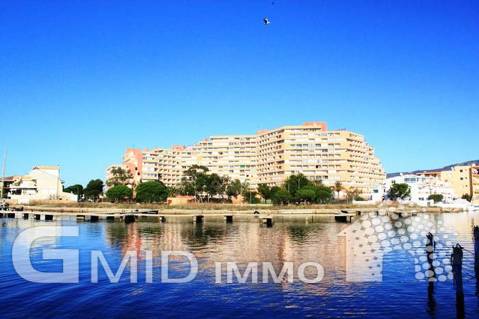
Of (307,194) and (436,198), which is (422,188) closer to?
(436,198)

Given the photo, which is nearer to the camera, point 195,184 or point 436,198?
point 195,184

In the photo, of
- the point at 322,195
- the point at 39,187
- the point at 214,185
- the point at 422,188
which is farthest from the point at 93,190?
the point at 422,188

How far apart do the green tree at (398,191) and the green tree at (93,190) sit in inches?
4129

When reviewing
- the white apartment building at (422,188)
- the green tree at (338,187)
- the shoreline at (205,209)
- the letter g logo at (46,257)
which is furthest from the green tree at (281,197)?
the letter g logo at (46,257)

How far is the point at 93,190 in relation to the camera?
556 ft

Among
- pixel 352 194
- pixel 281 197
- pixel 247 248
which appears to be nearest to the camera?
pixel 247 248

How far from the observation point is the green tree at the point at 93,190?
16988 cm

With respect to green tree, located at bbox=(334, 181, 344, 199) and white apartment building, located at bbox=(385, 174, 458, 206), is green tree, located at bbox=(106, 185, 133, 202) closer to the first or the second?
green tree, located at bbox=(334, 181, 344, 199)

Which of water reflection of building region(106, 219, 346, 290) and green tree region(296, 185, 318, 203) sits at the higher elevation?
green tree region(296, 185, 318, 203)

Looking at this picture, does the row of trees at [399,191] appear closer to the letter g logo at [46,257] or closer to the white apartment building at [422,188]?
the white apartment building at [422,188]

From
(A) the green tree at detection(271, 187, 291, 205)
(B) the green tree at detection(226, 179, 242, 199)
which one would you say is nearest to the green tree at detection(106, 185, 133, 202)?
(B) the green tree at detection(226, 179, 242, 199)

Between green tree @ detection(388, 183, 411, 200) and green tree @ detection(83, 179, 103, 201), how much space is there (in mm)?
104879

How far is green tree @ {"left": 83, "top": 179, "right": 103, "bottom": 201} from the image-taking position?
170 meters

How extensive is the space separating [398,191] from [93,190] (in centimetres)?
10829
